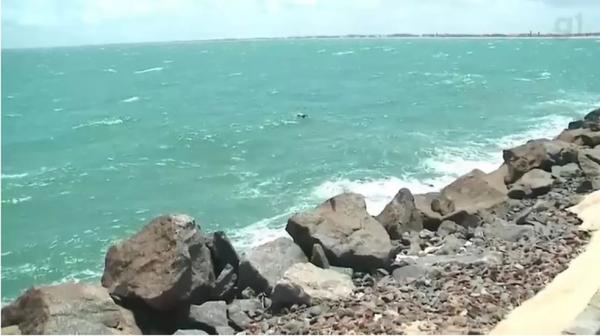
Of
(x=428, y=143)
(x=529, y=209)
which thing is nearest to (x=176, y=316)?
(x=529, y=209)

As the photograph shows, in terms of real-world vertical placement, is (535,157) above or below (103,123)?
above

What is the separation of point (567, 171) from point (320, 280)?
347 inches

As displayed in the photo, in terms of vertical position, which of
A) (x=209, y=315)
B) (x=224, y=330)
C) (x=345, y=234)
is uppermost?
(x=345, y=234)

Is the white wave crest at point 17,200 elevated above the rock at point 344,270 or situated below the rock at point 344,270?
below

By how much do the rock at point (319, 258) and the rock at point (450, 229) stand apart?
3.15 metres

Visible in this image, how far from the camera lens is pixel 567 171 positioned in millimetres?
15383

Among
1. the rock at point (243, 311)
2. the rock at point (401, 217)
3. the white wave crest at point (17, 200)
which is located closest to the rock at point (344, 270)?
the rock at point (243, 311)

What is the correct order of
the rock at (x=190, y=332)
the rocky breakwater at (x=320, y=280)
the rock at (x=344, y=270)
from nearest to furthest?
the rocky breakwater at (x=320, y=280) → the rock at (x=190, y=332) → the rock at (x=344, y=270)

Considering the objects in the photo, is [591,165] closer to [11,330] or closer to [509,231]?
[509,231]

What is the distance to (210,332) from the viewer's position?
833 cm

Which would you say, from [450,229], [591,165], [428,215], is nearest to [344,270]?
[450,229]

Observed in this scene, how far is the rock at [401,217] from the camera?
38.7ft

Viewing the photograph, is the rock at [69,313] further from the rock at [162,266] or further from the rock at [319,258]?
the rock at [319,258]

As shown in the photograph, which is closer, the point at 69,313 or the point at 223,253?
the point at 69,313
